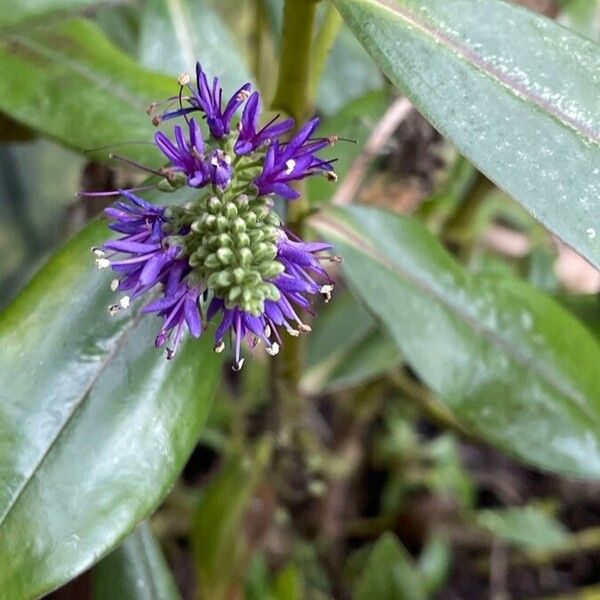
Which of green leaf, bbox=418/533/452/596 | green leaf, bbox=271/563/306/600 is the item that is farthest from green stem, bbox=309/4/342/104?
green leaf, bbox=418/533/452/596

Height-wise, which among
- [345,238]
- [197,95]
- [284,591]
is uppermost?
[197,95]

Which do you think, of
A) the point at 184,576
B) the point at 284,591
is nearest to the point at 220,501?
the point at 284,591

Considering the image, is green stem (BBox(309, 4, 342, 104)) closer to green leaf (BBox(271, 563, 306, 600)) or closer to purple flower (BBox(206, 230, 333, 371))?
purple flower (BBox(206, 230, 333, 371))

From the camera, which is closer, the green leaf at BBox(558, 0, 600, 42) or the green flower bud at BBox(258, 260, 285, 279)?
the green flower bud at BBox(258, 260, 285, 279)

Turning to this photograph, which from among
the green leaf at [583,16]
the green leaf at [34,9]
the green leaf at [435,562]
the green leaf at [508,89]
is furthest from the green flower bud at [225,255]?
the green leaf at [435,562]

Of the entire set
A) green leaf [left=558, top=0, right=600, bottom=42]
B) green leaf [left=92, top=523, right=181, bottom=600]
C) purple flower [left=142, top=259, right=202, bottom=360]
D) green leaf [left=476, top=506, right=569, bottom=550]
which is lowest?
green leaf [left=476, top=506, right=569, bottom=550]

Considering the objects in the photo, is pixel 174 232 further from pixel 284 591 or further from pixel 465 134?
pixel 284 591
